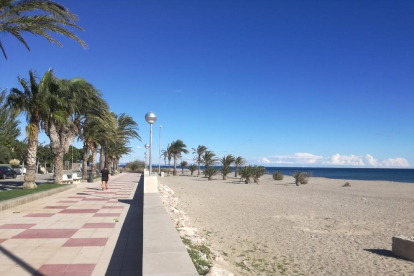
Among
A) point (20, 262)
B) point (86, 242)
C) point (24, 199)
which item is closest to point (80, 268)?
point (20, 262)

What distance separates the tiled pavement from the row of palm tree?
5310mm

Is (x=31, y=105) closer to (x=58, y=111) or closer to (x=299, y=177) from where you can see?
(x=58, y=111)

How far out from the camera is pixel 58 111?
14.8 meters

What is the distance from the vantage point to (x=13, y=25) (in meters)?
9.88

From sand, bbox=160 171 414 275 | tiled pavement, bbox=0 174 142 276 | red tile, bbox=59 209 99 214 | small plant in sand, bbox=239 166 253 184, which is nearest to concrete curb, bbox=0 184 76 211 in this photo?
tiled pavement, bbox=0 174 142 276

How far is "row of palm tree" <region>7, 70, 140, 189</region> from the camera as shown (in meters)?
14.0

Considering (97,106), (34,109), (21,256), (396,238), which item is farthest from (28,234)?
(97,106)

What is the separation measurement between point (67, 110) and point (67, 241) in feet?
41.8

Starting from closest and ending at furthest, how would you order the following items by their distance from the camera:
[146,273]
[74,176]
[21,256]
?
→ 1. [146,273]
2. [21,256]
3. [74,176]

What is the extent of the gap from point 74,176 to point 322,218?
1691 centimetres

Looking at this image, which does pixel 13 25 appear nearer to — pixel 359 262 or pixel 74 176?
pixel 359 262

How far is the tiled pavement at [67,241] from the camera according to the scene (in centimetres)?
459

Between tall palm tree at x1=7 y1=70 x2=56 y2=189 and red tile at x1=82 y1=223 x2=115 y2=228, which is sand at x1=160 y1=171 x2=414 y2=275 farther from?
tall palm tree at x1=7 y1=70 x2=56 y2=189

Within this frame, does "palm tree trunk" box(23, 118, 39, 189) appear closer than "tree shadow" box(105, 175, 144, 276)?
No
